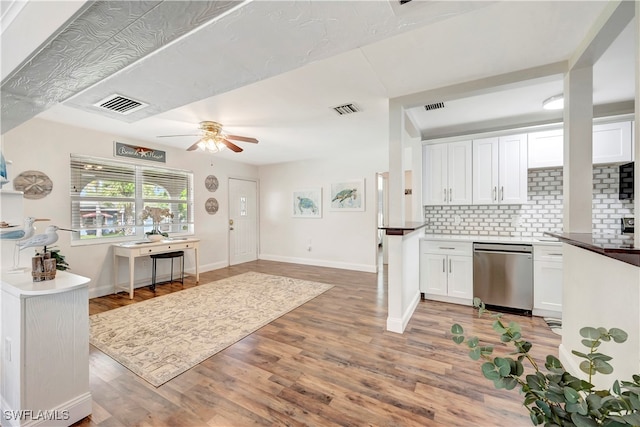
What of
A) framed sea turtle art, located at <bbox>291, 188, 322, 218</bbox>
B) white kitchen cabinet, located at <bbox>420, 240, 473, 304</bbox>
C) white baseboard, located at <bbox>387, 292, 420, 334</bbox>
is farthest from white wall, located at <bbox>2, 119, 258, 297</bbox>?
white kitchen cabinet, located at <bbox>420, 240, 473, 304</bbox>

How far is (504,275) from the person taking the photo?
3152 mm

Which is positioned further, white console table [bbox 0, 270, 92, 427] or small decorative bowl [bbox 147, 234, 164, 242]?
small decorative bowl [bbox 147, 234, 164, 242]

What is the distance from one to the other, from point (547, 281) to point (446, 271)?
3.43ft

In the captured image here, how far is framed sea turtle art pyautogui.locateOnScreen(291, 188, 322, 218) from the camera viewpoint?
19.7ft

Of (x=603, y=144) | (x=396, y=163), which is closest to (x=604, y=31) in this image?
(x=396, y=163)

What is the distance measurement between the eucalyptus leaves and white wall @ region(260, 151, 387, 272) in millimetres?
4656

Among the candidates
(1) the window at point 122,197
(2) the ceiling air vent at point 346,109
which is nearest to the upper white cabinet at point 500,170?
(2) the ceiling air vent at point 346,109

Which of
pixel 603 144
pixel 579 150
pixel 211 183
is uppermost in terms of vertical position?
pixel 603 144

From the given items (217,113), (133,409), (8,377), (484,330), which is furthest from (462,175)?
(8,377)

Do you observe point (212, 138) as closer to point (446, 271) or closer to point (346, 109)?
point (346, 109)

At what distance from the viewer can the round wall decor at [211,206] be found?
216 inches

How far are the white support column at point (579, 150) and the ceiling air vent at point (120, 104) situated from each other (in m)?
3.42

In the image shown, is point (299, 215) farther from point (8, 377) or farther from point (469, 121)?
point (8, 377)

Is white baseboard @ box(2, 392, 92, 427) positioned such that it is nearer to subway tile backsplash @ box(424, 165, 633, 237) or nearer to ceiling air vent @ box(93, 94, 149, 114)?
ceiling air vent @ box(93, 94, 149, 114)
